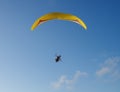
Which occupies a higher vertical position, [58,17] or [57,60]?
[58,17]

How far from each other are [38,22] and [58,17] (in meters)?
3.11

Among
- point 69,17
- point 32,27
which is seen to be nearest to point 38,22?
point 32,27

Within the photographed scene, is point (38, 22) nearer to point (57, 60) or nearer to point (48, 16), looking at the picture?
point (48, 16)

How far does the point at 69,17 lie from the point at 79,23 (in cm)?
150

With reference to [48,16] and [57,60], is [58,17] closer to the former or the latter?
[48,16]

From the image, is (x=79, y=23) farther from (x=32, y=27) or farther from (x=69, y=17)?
(x=32, y=27)

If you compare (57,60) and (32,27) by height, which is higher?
(32,27)

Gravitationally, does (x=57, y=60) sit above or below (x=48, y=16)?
below

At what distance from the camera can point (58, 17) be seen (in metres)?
47.5

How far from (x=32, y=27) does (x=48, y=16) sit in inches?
114

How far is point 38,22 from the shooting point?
49.1 m

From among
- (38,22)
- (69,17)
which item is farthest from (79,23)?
(38,22)

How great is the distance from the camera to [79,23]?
156ft

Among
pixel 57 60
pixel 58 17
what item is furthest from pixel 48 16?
pixel 57 60
